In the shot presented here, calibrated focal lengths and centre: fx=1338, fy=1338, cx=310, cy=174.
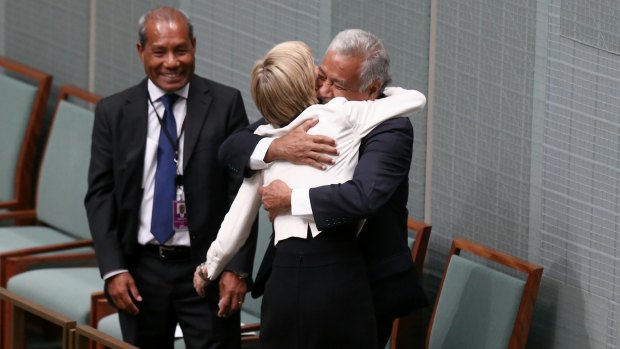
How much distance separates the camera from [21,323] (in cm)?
402

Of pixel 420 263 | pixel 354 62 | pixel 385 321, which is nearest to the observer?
pixel 354 62

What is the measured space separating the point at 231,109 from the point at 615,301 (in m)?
1.45

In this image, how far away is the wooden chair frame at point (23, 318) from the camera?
12.5 feet

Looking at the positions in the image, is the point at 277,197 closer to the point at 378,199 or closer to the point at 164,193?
the point at 378,199

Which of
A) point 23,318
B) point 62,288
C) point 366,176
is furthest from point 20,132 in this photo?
point 366,176

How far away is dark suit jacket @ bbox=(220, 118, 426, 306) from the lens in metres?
3.62

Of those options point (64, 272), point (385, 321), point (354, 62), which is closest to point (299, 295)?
point (385, 321)

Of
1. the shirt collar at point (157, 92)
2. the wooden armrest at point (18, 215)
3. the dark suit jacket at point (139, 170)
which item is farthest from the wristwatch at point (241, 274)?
the wooden armrest at point (18, 215)

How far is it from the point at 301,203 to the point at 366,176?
0.67ft

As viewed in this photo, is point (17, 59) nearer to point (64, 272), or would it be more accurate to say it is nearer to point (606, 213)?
point (64, 272)

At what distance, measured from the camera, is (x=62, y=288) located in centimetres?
571

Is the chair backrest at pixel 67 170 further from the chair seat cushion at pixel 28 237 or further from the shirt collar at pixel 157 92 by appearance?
the shirt collar at pixel 157 92

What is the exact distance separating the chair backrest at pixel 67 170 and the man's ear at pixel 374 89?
282 centimetres

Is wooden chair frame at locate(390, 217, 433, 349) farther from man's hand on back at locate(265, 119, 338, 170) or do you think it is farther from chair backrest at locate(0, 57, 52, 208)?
chair backrest at locate(0, 57, 52, 208)
